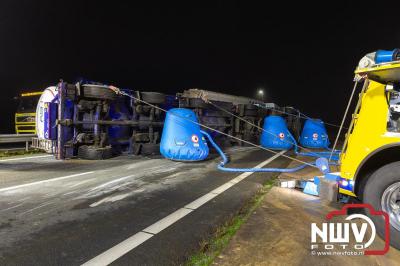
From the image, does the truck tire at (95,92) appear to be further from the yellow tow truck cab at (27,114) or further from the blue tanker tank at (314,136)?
the blue tanker tank at (314,136)

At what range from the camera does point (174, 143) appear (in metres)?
8.31

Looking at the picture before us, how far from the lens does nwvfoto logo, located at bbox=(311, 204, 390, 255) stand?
3.21m

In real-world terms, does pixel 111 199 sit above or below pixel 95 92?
below

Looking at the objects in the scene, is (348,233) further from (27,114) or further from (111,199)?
(27,114)

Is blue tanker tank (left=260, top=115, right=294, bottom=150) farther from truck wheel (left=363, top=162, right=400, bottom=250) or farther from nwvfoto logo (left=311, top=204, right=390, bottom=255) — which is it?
truck wheel (left=363, top=162, right=400, bottom=250)

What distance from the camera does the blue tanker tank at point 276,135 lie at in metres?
13.0

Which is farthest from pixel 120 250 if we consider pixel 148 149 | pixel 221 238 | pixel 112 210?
pixel 148 149

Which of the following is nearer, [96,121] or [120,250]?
[120,250]

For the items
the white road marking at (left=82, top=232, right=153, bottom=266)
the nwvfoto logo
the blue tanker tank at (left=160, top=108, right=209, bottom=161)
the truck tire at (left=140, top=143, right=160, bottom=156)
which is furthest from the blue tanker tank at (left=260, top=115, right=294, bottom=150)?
the white road marking at (left=82, top=232, right=153, bottom=266)

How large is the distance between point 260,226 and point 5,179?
5291 millimetres

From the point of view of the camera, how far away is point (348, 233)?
11.8 feet

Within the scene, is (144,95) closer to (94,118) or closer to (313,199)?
(94,118)

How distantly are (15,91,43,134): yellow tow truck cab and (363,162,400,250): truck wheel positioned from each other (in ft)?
41.6

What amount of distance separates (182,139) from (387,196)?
572cm
